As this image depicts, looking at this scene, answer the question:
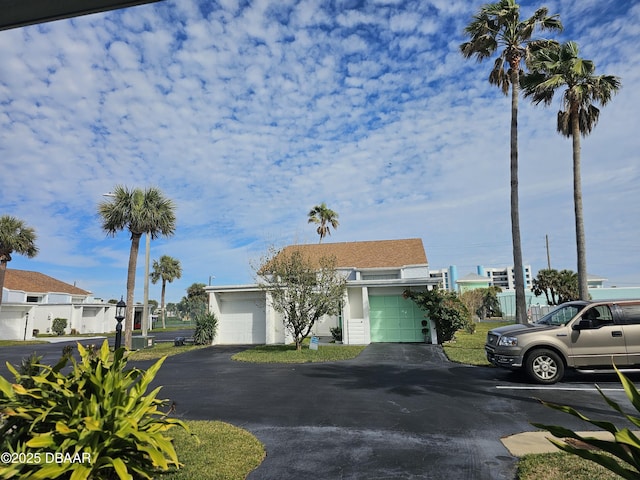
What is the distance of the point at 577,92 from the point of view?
43.7ft

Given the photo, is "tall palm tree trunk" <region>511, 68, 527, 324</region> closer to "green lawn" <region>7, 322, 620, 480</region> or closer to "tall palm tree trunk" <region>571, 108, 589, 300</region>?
"tall palm tree trunk" <region>571, 108, 589, 300</region>

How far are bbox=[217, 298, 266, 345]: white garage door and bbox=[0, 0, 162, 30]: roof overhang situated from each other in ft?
63.0

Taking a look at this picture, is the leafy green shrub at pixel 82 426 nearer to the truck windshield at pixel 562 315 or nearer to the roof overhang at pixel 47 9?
the roof overhang at pixel 47 9

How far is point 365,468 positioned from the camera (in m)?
4.39

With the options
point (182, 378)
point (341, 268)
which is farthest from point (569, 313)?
point (341, 268)

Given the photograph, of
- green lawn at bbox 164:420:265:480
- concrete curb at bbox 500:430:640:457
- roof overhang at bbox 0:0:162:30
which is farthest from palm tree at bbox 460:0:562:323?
roof overhang at bbox 0:0:162:30

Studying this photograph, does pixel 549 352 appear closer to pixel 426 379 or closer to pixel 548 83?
pixel 426 379

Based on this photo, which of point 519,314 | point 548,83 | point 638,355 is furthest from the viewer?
point 519,314

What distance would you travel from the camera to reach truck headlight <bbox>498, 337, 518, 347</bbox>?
9213 millimetres

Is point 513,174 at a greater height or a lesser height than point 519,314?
greater

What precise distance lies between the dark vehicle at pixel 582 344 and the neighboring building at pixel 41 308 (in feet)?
119

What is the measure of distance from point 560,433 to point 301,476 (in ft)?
9.63

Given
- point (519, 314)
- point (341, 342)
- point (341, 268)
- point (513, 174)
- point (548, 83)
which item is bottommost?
point (341, 342)

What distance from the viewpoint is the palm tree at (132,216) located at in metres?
18.6
